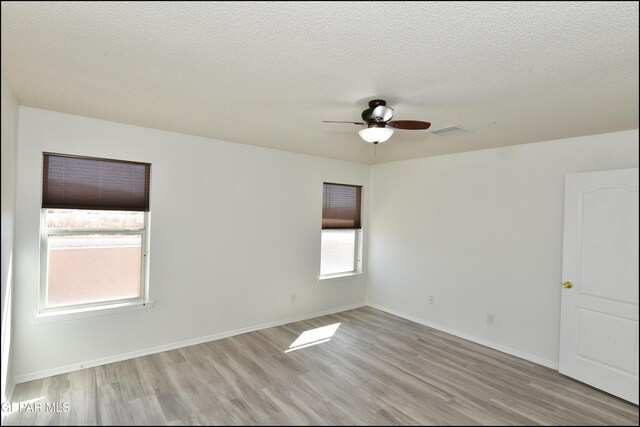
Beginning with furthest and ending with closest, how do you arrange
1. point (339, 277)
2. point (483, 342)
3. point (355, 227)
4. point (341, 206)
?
point (355, 227)
point (341, 206)
point (339, 277)
point (483, 342)

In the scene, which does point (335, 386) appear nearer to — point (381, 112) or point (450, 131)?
point (381, 112)

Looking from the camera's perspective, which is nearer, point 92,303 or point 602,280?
point 602,280

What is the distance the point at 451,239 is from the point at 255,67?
3455 millimetres

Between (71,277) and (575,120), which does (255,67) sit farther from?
→ (71,277)

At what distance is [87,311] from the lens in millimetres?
2986

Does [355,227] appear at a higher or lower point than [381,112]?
lower

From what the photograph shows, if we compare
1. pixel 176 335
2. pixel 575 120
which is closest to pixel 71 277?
pixel 176 335

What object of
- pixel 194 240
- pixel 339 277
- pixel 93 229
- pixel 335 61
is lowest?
pixel 339 277

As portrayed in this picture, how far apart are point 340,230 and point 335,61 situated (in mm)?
3591

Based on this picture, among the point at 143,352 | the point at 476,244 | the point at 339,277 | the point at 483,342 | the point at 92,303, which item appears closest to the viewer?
the point at 92,303

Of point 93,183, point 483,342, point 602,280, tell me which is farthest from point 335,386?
point 93,183

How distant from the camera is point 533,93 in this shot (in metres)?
2.06

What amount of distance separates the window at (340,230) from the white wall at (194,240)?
0.20 m

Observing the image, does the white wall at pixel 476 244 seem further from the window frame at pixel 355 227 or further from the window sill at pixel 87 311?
the window sill at pixel 87 311
